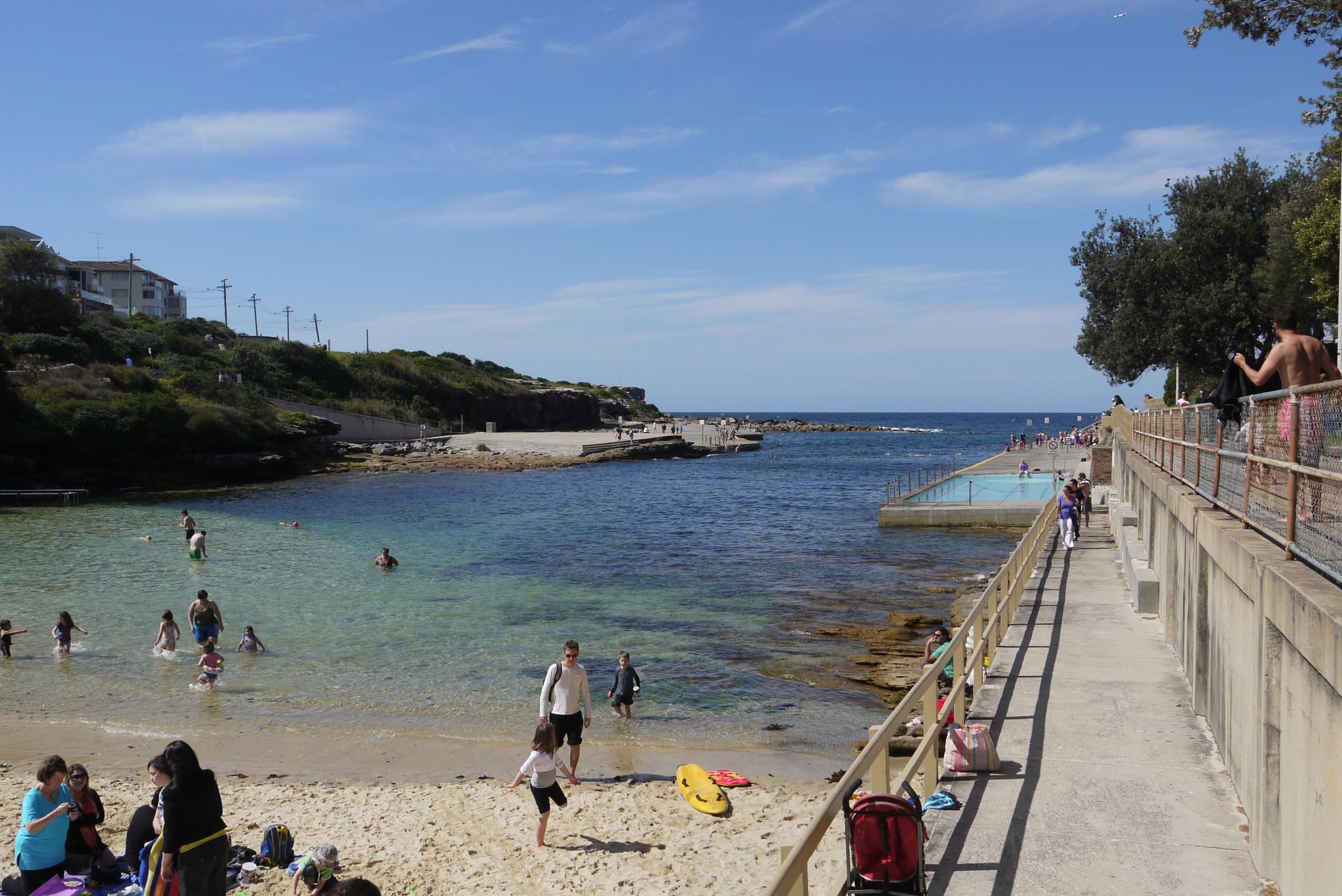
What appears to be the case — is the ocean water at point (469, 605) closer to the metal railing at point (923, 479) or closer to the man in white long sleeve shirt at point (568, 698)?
the man in white long sleeve shirt at point (568, 698)

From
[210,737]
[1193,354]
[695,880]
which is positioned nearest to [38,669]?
[210,737]

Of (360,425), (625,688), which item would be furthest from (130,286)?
(625,688)

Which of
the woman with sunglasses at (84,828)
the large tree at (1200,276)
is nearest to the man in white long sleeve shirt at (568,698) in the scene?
the woman with sunglasses at (84,828)

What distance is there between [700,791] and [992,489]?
35.2 metres

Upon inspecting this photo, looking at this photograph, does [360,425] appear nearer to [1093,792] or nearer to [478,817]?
[478,817]

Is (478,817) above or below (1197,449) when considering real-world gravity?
below

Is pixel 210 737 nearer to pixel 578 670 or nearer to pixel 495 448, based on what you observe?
pixel 578 670

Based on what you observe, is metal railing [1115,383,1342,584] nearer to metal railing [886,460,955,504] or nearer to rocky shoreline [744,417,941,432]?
metal railing [886,460,955,504]

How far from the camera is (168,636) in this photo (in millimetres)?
18156

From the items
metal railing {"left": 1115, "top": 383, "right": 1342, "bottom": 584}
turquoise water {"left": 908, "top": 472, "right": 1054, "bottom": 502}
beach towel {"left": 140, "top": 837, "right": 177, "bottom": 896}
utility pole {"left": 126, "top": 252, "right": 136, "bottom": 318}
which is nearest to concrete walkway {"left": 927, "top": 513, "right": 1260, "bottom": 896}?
metal railing {"left": 1115, "top": 383, "right": 1342, "bottom": 584}

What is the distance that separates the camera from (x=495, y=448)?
84.8 m

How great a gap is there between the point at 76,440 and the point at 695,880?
5588 centimetres

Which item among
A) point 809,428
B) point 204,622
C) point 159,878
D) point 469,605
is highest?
point 809,428

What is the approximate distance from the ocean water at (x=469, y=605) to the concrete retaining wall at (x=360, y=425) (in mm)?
35940
